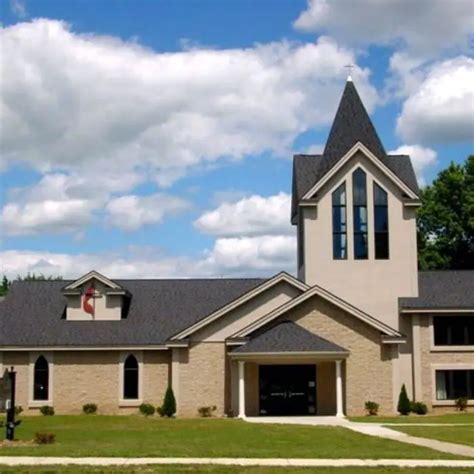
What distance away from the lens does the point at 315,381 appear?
40906 millimetres

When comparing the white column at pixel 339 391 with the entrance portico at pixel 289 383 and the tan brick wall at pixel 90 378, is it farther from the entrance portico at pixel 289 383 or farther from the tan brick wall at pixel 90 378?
the tan brick wall at pixel 90 378

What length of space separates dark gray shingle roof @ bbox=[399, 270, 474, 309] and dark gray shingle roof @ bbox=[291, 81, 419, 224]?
Result: 190 inches

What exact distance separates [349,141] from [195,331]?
13626mm

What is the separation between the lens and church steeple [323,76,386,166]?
46094mm

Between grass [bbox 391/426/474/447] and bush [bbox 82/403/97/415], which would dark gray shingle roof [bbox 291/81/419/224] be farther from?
grass [bbox 391/426/474/447]

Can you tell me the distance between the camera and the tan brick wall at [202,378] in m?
40.8

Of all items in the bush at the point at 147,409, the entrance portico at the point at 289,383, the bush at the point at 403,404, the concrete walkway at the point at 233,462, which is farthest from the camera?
the bush at the point at 147,409

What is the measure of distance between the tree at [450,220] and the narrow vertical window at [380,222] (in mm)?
22695

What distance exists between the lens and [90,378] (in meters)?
42.5

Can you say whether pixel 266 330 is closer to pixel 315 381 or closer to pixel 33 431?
pixel 315 381

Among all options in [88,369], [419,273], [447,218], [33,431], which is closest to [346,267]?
[419,273]

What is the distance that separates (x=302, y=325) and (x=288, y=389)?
3107mm

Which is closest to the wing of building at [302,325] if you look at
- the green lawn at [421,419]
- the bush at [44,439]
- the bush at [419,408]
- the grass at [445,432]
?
the bush at [419,408]

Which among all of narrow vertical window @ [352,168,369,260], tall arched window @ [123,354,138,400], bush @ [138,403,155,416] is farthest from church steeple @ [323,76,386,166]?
bush @ [138,403,155,416]
